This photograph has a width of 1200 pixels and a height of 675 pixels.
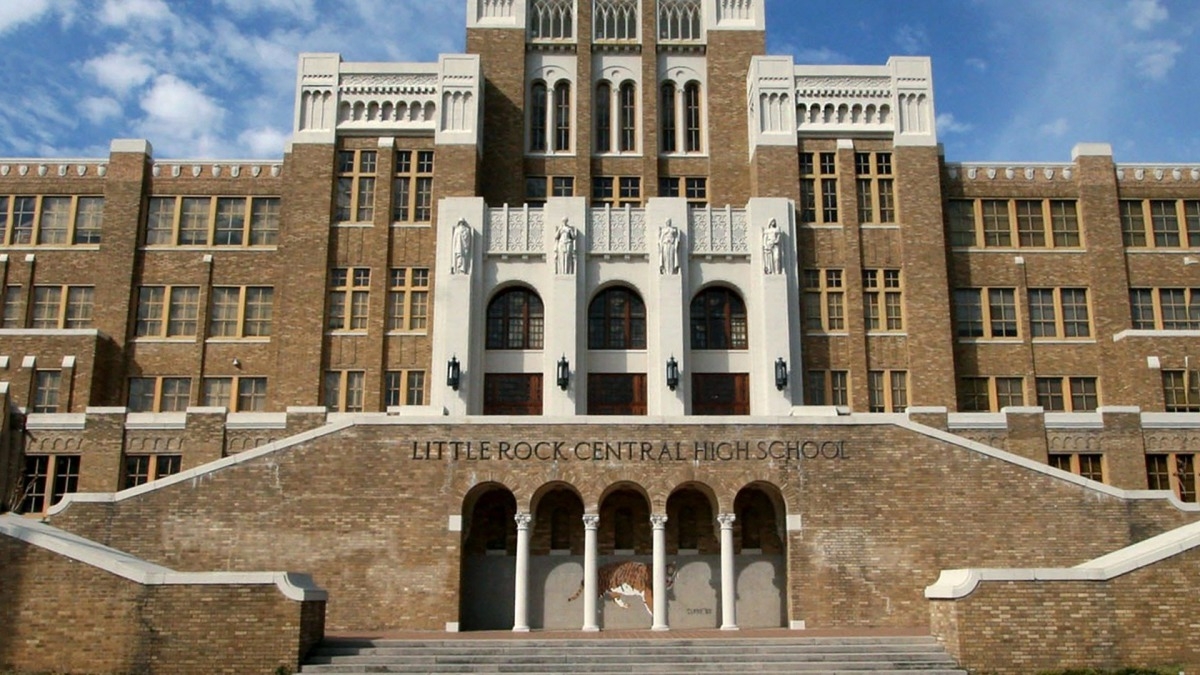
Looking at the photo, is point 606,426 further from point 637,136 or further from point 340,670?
point 637,136

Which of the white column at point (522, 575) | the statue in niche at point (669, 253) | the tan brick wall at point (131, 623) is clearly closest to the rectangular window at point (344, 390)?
the statue in niche at point (669, 253)

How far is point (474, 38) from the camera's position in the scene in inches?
1774

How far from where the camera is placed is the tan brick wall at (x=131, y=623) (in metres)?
20.9

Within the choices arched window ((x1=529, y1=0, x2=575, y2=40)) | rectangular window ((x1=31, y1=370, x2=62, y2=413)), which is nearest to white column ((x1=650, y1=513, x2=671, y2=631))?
rectangular window ((x1=31, y1=370, x2=62, y2=413))

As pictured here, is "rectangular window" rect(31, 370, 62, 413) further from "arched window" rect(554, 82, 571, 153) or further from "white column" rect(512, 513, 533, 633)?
"arched window" rect(554, 82, 571, 153)

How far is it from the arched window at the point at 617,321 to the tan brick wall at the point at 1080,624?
18.8m

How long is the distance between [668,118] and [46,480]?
26648mm

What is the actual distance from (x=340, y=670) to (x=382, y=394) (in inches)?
768

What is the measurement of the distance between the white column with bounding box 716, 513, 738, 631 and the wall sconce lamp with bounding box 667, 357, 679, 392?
8111mm

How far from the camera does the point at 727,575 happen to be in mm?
29312

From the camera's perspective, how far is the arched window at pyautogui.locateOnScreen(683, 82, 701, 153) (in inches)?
1783

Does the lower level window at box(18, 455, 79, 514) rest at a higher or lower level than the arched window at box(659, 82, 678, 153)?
lower

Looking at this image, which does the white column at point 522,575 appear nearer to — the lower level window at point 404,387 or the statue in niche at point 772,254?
the lower level window at point 404,387

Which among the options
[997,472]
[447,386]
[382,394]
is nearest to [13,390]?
[382,394]
